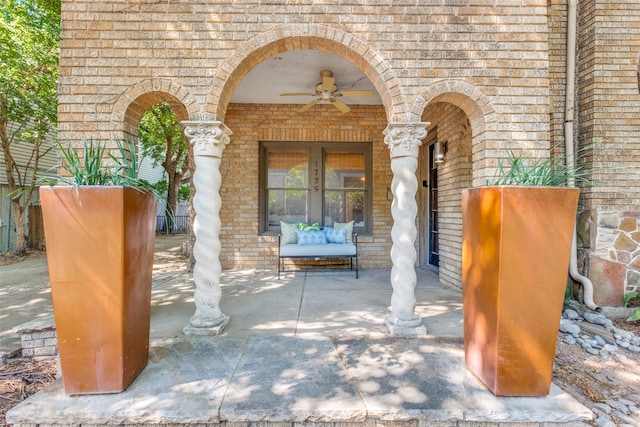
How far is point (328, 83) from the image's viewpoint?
3.87 metres

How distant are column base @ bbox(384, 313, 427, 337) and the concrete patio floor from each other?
0.21 ft

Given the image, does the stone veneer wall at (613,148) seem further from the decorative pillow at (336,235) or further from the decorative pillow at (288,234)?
the decorative pillow at (288,234)

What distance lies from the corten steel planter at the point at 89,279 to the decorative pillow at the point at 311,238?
3.10m

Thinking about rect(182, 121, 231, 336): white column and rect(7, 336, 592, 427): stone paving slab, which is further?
rect(182, 121, 231, 336): white column

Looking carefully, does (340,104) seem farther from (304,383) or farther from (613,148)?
(304,383)

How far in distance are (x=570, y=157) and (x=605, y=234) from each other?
3.24 ft

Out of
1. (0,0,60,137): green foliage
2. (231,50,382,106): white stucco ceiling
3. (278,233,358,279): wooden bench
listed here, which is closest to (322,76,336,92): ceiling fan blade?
(231,50,382,106): white stucco ceiling

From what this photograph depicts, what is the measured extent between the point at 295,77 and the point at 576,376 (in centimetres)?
439

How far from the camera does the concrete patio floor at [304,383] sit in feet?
5.56

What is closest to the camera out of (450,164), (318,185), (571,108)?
(571,108)

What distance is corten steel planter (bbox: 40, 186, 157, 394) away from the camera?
1771mm

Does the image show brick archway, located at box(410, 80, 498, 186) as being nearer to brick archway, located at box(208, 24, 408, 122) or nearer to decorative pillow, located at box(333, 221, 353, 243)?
brick archway, located at box(208, 24, 408, 122)

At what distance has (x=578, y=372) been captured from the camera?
7.52 feet

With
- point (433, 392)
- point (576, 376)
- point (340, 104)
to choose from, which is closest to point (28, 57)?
point (340, 104)
